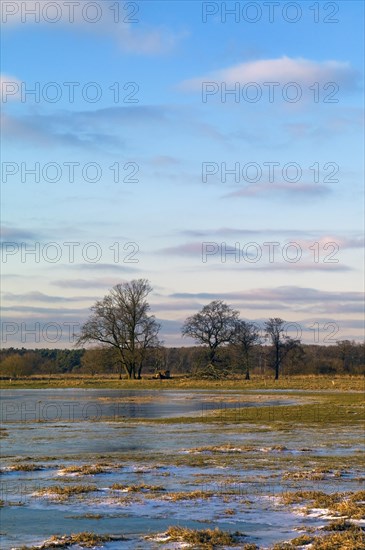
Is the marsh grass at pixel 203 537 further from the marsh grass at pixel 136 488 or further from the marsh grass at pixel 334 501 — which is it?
the marsh grass at pixel 136 488

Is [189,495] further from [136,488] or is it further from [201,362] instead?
[201,362]

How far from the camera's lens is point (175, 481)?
18.1 metres

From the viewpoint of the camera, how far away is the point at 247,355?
104750 mm

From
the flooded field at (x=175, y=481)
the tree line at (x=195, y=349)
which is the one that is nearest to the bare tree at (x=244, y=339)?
the tree line at (x=195, y=349)

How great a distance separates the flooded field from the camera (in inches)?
524

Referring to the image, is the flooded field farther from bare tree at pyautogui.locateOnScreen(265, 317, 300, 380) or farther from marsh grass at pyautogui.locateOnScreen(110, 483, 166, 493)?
bare tree at pyautogui.locateOnScreen(265, 317, 300, 380)

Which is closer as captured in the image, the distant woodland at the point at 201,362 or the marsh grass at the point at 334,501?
the marsh grass at the point at 334,501

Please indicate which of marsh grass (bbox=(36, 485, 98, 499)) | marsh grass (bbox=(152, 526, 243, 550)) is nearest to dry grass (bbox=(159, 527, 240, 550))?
marsh grass (bbox=(152, 526, 243, 550))

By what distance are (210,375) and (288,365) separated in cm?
2434

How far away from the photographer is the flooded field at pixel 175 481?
1330 centimetres

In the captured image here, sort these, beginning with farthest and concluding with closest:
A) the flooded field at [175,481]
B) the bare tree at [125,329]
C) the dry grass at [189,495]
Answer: the bare tree at [125,329], the dry grass at [189,495], the flooded field at [175,481]

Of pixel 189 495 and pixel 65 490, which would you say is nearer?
pixel 189 495


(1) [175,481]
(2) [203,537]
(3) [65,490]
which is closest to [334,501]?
(2) [203,537]

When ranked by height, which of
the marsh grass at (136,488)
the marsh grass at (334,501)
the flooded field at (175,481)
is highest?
the marsh grass at (334,501)
